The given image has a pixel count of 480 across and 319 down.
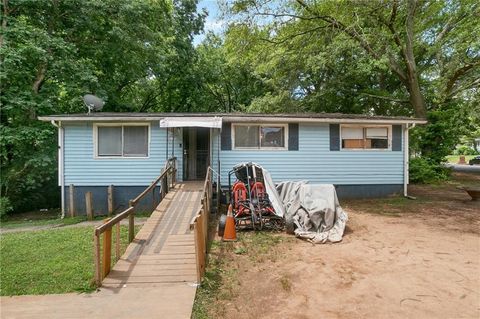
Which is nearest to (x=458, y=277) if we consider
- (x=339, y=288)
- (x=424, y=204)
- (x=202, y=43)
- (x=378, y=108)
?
(x=339, y=288)

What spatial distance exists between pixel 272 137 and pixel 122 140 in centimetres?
505

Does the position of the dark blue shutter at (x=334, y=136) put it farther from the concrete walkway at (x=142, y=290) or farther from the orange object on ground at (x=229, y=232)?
the concrete walkway at (x=142, y=290)

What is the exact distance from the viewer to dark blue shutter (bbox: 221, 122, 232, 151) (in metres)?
10.4

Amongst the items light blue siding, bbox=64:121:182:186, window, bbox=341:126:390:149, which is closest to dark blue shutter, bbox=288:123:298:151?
window, bbox=341:126:390:149

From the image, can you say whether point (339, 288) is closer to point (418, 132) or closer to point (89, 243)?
point (89, 243)

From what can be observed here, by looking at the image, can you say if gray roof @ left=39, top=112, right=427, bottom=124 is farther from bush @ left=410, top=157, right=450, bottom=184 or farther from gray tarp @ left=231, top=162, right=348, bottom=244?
bush @ left=410, top=157, right=450, bottom=184

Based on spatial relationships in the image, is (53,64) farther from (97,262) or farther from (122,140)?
(97,262)

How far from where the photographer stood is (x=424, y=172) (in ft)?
51.1

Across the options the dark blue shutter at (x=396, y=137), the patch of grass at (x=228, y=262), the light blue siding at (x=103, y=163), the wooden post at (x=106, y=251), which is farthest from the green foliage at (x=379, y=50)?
the wooden post at (x=106, y=251)

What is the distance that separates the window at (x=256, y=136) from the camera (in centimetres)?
1056

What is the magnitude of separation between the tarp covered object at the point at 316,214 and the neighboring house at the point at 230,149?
3017mm

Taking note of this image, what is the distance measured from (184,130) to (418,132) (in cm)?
1325

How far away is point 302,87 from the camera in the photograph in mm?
21797

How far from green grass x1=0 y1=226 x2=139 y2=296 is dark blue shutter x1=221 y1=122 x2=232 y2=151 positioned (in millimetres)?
4239
